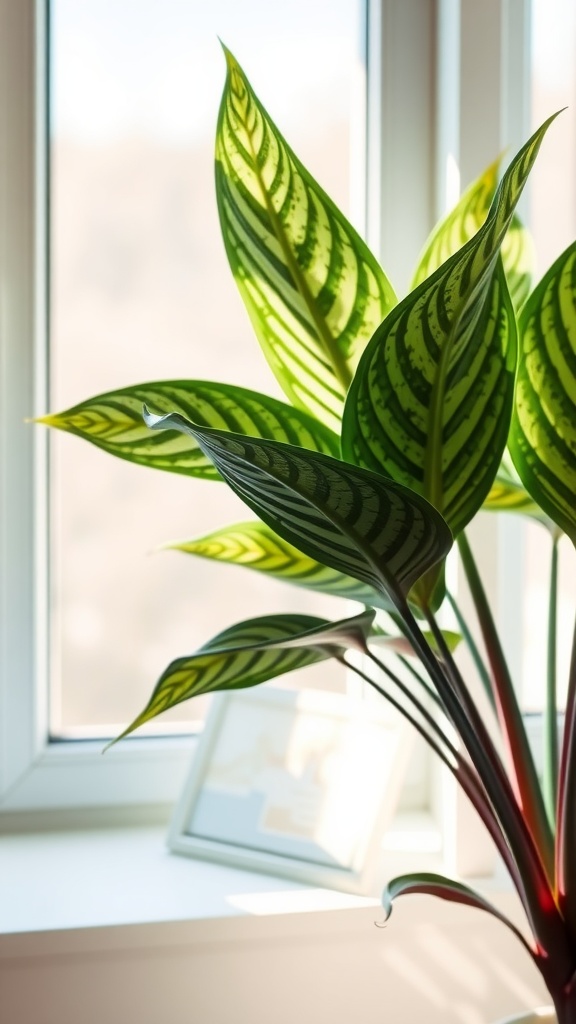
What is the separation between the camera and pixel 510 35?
1.07 meters

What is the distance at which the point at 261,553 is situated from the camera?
769mm

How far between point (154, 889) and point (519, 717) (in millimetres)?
445

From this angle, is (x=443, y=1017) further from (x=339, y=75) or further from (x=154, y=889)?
(x=339, y=75)

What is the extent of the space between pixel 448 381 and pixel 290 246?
0.56 feet

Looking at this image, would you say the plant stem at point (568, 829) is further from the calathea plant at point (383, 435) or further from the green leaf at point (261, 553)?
the green leaf at point (261, 553)

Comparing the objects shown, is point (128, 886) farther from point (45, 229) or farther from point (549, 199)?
point (549, 199)

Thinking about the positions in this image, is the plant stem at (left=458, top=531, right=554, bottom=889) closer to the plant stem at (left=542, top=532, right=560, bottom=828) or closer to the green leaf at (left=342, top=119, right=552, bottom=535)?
the plant stem at (left=542, top=532, right=560, bottom=828)

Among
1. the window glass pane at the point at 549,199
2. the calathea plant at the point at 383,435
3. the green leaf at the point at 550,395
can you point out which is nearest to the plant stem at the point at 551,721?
the calathea plant at the point at 383,435

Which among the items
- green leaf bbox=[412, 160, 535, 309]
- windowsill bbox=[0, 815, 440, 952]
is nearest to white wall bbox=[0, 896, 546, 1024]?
windowsill bbox=[0, 815, 440, 952]

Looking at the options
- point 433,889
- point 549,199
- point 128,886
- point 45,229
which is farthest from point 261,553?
point 549,199

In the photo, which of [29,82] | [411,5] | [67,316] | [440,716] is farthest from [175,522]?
[411,5]

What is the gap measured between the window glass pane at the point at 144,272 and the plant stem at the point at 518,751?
495mm

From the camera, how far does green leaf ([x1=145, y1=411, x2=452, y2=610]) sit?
17.1 inches

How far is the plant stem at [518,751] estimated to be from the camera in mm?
651
